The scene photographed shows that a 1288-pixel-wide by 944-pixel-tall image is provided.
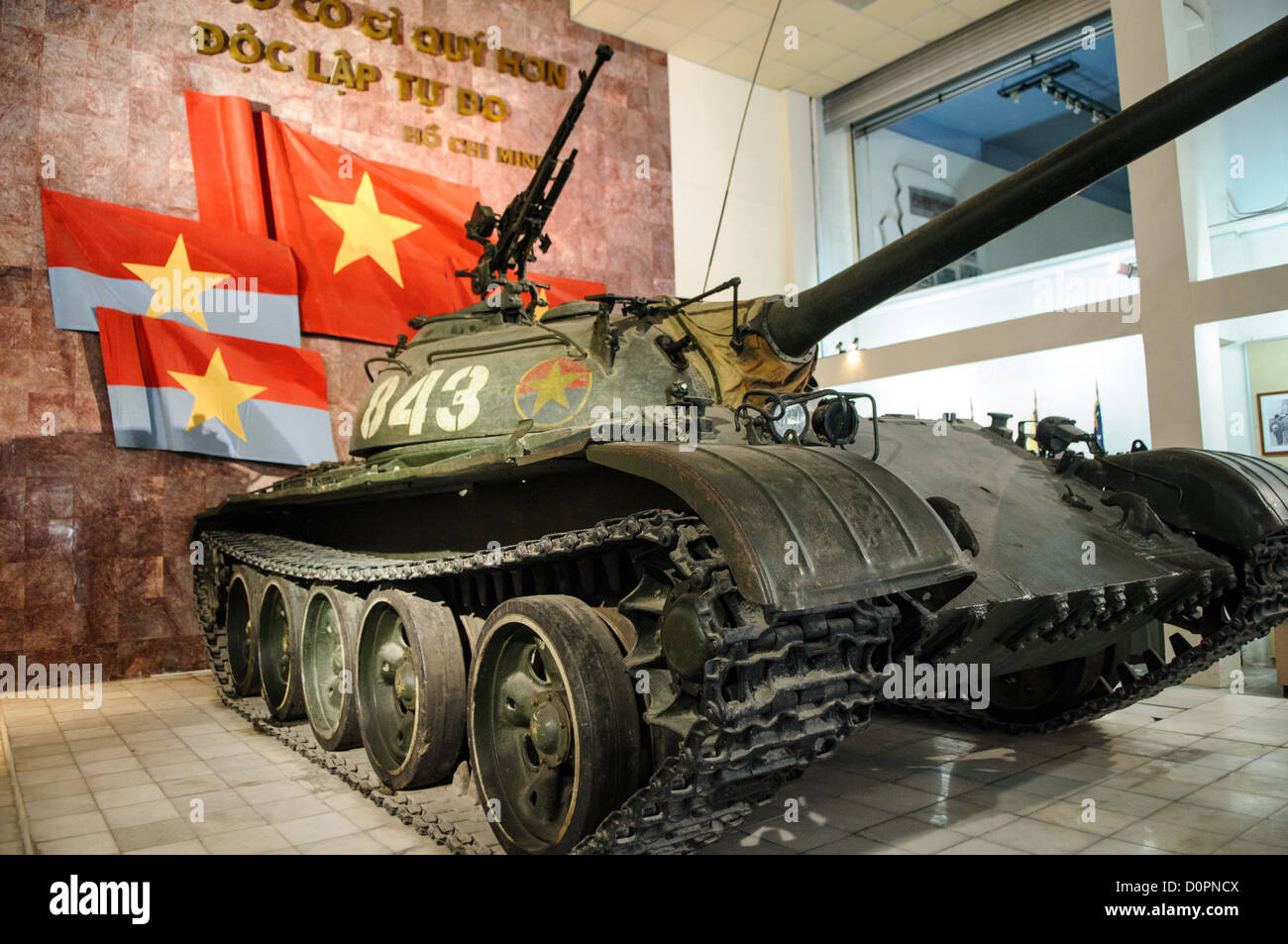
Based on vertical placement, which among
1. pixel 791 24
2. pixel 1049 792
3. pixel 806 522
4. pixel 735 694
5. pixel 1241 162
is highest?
pixel 791 24

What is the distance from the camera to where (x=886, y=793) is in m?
4.96

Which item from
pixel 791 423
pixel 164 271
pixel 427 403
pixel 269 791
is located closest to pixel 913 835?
pixel 791 423

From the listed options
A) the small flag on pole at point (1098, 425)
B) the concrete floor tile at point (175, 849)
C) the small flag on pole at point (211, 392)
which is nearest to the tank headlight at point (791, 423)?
the concrete floor tile at point (175, 849)

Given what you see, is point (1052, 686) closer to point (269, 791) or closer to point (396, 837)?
point (396, 837)

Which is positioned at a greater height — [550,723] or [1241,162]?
[1241,162]

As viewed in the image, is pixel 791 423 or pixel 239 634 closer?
pixel 791 423

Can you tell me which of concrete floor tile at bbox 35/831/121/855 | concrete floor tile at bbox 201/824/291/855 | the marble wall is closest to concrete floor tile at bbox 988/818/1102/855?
concrete floor tile at bbox 201/824/291/855

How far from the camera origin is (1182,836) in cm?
416

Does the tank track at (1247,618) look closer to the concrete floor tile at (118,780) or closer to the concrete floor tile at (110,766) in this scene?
the concrete floor tile at (118,780)

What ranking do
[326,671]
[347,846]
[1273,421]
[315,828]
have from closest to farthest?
[347,846] < [315,828] < [326,671] < [1273,421]

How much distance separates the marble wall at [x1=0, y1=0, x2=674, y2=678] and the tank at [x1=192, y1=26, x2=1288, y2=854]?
3108 mm

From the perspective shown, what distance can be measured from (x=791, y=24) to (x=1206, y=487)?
365 inches

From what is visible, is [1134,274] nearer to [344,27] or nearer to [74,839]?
[344,27]

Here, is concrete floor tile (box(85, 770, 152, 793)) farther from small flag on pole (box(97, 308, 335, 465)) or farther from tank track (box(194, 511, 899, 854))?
small flag on pole (box(97, 308, 335, 465))
